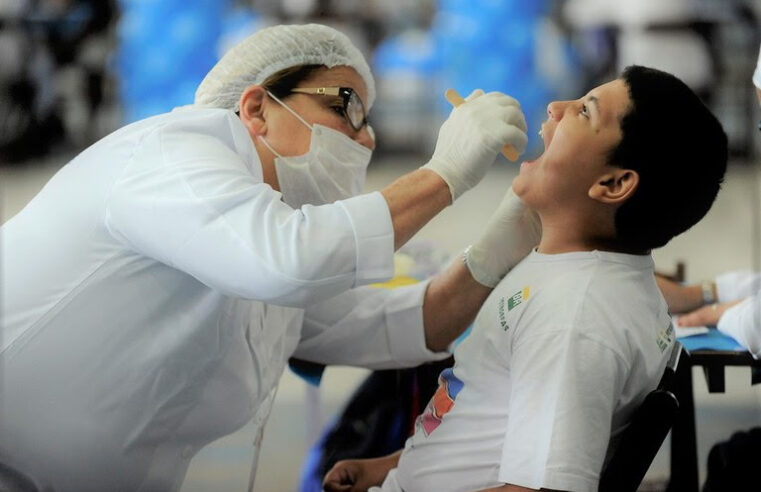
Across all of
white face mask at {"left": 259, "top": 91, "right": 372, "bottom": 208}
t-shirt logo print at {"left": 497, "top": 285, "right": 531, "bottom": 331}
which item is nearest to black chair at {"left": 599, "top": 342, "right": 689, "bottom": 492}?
t-shirt logo print at {"left": 497, "top": 285, "right": 531, "bottom": 331}

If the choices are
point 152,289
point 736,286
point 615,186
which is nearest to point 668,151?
point 615,186

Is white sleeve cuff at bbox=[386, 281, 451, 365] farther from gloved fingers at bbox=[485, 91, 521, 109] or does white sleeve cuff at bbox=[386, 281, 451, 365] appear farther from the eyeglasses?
gloved fingers at bbox=[485, 91, 521, 109]

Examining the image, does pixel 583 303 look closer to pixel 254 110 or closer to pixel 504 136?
pixel 504 136

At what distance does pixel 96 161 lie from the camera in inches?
54.1

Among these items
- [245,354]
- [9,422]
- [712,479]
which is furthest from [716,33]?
[9,422]

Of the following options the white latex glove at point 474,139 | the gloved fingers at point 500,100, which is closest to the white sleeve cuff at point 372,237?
the white latex glove at point 474,139

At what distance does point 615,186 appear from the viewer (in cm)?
124

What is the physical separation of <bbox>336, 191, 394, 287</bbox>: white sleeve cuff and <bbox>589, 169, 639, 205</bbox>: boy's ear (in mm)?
278

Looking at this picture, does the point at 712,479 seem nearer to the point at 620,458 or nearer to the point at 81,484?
the point at 620,458

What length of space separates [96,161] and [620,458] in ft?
2.78

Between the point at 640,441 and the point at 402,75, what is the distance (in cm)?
312

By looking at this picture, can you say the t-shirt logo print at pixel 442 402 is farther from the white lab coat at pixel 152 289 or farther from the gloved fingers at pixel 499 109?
the gloved fingers at pixel 499 109

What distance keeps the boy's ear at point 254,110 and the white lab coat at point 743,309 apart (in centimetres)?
91

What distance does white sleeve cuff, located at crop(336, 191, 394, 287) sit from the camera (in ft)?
4.05
